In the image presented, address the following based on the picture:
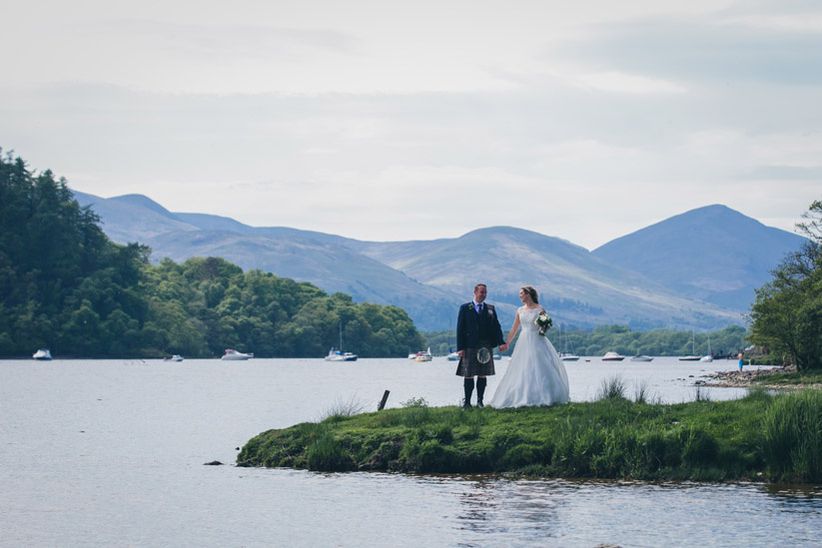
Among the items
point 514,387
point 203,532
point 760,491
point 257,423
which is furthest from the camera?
point 257,423

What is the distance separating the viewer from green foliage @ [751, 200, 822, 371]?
105 metres

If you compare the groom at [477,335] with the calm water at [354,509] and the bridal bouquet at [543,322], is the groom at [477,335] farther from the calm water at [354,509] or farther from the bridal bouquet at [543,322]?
the calm water at [354,509]

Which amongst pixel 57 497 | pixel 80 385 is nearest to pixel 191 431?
pixel 57 497

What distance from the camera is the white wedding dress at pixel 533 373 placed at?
34.2 metres

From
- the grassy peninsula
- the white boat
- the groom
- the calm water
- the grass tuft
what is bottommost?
the calm water

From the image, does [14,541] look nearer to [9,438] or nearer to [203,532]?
[203,532]

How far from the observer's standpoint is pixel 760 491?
2739 centimetres

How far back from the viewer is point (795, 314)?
108m

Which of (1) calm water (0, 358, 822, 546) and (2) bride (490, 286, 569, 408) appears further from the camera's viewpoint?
(2) bride (490, 286, 569, 408)

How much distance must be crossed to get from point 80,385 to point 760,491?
3750 inches

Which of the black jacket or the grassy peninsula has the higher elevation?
the black jacket

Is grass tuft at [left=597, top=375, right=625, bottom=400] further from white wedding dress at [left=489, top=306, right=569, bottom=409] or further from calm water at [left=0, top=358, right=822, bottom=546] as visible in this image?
calm water at [left=0, top=358, right=822, bottom=546]

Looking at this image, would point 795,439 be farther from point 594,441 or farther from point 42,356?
point 42,356

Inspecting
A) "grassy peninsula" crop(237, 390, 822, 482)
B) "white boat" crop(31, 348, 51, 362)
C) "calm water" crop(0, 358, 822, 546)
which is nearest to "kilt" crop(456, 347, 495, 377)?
"grassy peninsula" crop(237, 390, 822, 482)
